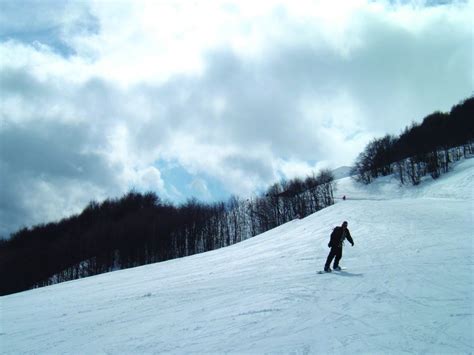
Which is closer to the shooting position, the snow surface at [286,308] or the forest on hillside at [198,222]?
the snow surface at [286,308]

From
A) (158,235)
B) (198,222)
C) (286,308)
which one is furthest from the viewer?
(198,222)

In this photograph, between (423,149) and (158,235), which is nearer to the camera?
(158,235)

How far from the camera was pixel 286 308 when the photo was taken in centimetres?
1028

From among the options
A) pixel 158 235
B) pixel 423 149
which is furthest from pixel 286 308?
pixel 423 149

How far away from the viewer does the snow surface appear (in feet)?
26.0

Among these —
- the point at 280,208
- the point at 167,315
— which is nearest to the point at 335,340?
the point at 167,315

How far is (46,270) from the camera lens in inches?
2594

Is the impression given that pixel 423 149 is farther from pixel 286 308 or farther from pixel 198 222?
pixel 286 308

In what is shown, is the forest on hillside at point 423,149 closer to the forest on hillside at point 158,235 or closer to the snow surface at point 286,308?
the forest on hillside at point 158,235

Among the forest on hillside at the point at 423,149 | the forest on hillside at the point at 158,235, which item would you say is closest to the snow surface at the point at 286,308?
the forest on hillside at the point at 158,235

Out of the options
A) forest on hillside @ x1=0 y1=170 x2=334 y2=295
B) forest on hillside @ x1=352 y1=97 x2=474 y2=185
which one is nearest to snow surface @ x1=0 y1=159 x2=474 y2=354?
forest on hillside @ x1=0 y1=170 x2=334 y2=295

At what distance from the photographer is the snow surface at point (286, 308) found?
26.0 ft

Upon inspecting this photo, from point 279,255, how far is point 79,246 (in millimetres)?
60427

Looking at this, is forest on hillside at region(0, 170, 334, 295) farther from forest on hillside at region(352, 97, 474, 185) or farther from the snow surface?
the snow surface
